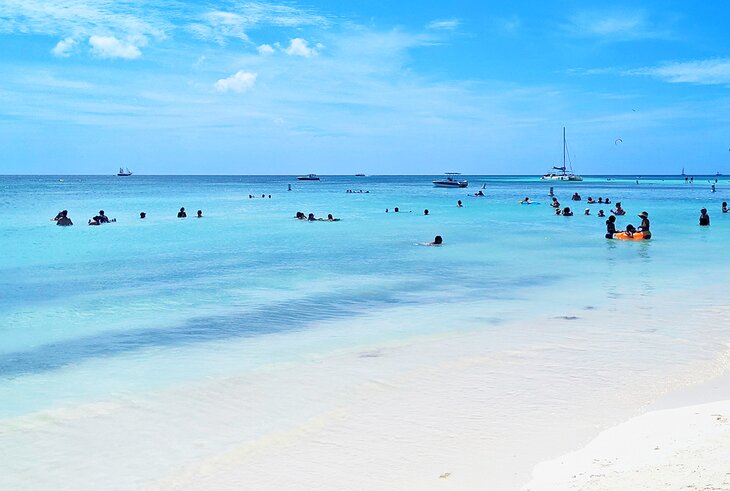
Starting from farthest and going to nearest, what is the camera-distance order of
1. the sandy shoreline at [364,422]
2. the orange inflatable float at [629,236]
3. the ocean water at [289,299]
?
the orange inflatable float at [629,236] → the ocean water at [289,299] → the sandy shoreline at [364,422]

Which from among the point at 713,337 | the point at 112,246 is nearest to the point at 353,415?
the point at 713,337

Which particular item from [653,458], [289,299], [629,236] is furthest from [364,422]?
[629,236]

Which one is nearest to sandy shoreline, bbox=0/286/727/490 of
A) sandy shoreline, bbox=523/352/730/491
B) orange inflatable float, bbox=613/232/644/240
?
sandy shoreline, bbox=523/352/730/491

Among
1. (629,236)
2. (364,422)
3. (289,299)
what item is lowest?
(364,422)

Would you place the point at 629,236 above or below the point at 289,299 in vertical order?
above

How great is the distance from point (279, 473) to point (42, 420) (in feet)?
10.9

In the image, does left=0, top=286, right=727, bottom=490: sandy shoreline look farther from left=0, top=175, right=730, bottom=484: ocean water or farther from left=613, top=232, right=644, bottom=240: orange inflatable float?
left=613, top=232, right=644, bottom=240: orange inflatable float

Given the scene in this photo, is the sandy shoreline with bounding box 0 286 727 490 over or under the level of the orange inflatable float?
under

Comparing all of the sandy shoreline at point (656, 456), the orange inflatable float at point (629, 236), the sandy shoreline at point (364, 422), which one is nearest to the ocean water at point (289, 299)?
the sandy shoreline at point (364, 422)

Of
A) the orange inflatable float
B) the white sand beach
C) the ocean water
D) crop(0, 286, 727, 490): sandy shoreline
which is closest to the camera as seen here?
the white sand beach

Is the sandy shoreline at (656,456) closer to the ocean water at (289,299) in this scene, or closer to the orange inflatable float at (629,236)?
the ocean water at (289,299)

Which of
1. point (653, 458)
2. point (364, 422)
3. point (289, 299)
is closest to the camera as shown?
point (653, 458)

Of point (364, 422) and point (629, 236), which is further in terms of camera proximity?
point (629, 236)

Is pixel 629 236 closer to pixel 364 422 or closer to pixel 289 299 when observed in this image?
pixel 289 299
